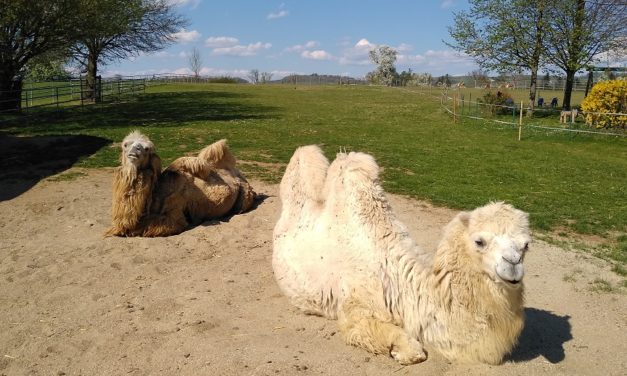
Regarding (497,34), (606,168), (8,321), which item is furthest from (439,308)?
(497,34)

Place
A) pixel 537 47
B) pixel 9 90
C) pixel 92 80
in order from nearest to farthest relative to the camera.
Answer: pixel 9 90 → pixel 537 47 → pixel 92 80

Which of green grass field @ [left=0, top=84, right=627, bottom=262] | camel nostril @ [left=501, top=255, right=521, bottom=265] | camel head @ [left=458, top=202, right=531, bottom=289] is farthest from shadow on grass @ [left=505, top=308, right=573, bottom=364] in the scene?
green grass field @ [left=0, top=84, right=627, bottom=262]

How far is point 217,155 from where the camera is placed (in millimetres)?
9484

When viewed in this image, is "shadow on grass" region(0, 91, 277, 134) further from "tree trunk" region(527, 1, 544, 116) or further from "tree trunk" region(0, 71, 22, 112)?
"tree trunk" region(527, 1, 544, 116)

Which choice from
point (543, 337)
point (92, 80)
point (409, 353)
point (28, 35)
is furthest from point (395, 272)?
point (92, 80)

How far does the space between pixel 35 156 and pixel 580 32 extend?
83.1 feet

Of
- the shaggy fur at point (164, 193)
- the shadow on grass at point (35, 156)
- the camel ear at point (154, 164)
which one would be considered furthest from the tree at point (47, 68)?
the camel ear at point (154, 164)

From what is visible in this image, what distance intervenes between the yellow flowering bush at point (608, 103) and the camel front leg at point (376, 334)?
66.6 feet

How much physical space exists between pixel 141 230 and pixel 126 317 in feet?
9.07

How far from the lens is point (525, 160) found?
16281 mm

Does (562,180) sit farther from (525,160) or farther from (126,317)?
(126,317)

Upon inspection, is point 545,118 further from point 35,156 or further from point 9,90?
point 9,90

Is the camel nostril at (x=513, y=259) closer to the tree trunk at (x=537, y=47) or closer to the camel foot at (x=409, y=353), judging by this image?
the camel foot at (x=409, y=353)

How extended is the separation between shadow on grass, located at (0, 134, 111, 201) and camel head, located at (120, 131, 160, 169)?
3918mm
